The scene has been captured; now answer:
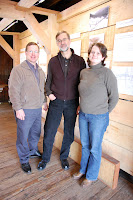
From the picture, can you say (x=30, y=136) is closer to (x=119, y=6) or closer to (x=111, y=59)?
(x=111, y=59)

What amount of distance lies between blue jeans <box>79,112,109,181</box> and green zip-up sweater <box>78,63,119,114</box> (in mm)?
89

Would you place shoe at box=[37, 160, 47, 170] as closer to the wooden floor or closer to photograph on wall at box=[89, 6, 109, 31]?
the wooden floor

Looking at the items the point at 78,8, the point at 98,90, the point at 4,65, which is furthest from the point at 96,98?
the point at 4,65

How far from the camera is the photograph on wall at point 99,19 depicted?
6.94ft

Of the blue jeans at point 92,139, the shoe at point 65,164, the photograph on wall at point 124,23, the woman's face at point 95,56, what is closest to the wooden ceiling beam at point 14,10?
the photograph on wall at point 124,23

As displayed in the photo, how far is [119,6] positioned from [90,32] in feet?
1.75

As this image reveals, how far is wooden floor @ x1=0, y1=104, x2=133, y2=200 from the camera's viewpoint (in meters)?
1.77

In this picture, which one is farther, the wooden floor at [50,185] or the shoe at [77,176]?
the shoe at [77,176]

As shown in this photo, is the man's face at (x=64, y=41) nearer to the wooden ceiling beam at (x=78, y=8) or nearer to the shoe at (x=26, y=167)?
the wooden ceiling beam at (x=78, y=8)

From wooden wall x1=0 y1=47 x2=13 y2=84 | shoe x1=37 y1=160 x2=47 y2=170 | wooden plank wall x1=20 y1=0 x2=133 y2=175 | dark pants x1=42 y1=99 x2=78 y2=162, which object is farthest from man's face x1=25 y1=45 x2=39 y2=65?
wooden wall x1=0 y1=47 x2=13 y2=84

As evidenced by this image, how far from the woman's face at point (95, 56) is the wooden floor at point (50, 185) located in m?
1.49

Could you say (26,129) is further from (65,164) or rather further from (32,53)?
(32,53)

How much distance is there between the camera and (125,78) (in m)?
1.96

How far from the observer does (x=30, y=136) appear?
93.2 inches
